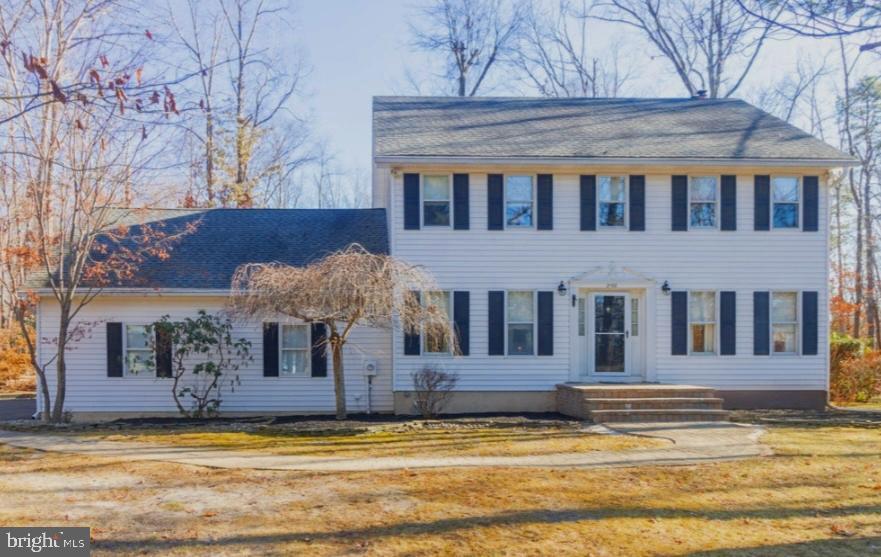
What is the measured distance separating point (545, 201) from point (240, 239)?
687 centimetres

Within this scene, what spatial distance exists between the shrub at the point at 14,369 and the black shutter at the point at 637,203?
1818 cm

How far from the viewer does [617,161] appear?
13148 millimetres

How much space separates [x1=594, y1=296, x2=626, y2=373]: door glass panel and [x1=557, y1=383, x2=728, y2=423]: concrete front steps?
1089mm

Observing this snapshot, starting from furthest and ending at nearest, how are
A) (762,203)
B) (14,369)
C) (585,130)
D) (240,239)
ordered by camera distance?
(14,369)
(240,239)
(585,130)
(762,203)

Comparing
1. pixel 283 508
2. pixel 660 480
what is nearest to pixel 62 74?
pixel 283 508

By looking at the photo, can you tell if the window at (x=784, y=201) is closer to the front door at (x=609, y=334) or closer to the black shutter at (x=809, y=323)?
the black shutter at (x=809, y=323)

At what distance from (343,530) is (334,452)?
3645 millimetres

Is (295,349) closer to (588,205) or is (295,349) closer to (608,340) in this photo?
(608,340)

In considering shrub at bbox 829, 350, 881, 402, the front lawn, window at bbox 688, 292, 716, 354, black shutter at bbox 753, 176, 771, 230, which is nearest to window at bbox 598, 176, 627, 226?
window at bbox 688, 292, 716, 354

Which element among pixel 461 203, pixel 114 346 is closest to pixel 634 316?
pixel 461 203

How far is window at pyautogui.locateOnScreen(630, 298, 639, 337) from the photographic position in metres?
13.6

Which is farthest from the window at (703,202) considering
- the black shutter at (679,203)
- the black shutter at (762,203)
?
the black shutter at (762,203)

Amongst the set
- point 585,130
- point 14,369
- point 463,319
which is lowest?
point 14,369

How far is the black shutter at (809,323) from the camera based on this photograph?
13516 mm
